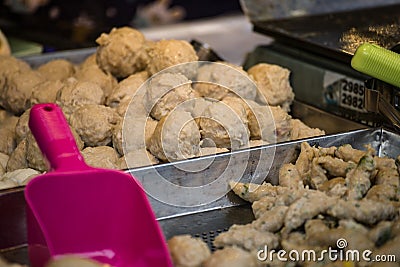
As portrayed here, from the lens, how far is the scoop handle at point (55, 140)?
1.41 m

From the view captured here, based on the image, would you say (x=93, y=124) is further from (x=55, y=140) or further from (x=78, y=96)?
(x=55, y=140)

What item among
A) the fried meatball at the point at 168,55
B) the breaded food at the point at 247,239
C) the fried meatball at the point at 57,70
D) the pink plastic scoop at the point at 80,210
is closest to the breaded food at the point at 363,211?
the breaded food at the point at 247,239

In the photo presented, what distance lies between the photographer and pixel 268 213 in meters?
1.51

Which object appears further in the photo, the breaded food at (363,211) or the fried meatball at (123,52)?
the fried meatball at (123,52)

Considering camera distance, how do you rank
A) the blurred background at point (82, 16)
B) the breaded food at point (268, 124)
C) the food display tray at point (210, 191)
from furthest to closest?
the blurred background at point (82, 16)
the breaded food at point (268, 124)
the food display tray at point (210, 191)

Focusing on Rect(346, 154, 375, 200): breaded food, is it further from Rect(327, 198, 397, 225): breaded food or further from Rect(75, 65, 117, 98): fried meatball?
Rect(75, 65, 117, 98): fried meatball

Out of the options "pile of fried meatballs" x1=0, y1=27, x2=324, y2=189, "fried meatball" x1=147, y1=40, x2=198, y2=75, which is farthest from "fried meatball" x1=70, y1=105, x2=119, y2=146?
"fried meatball" x1=147, y1=40, x2=198, y2=75

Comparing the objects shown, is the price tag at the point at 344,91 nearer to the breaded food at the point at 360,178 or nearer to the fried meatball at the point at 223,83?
the fried meatball at the point at 223,83

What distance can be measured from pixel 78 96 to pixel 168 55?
0.27 m

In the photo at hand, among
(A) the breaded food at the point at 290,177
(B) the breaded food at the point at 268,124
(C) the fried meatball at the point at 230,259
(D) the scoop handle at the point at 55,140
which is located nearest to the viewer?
(C) the fried meatball at the point at 230,259

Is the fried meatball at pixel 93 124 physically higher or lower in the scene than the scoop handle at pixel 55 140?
lower

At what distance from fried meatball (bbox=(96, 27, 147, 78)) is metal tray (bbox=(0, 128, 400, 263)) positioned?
568mm

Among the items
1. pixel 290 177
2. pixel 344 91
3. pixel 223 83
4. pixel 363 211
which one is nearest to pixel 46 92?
pixel 223 83

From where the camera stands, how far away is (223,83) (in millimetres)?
1954
